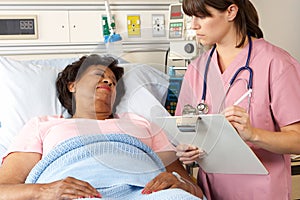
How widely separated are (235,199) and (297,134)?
35cm

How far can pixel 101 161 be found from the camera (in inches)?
60.5

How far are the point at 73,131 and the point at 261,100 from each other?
755mm

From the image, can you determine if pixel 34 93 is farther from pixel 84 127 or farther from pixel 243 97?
pixel 243 97

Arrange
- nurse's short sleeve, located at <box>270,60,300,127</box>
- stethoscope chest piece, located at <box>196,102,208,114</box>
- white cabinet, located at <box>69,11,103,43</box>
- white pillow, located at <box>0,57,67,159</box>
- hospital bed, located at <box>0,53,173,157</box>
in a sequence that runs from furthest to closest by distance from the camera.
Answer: white cabinet, located at <box>69,11,103,43</box> → white pillow, located at <box>0,57,67,159</box> → hospital bed, located at <box>0,53,173,157</box> → stethoscope chest piece, located at <box>196,102,208,114</box> → nurse's short sleeve, located at <box>270,60,300,127</box>

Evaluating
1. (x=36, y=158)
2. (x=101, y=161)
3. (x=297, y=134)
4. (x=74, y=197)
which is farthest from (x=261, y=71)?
(x=36, y=158)

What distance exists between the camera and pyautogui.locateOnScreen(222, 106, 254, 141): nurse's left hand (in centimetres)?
134

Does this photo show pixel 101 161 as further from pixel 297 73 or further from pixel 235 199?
pixel 297 73

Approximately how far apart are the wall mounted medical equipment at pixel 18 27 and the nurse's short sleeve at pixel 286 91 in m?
1.41

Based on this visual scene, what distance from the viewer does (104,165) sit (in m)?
1.53

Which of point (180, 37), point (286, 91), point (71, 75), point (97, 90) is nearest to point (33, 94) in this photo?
point (71, 75)

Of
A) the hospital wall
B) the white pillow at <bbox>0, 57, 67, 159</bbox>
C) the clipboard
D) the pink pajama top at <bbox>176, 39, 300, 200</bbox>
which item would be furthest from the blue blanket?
the hospital wall

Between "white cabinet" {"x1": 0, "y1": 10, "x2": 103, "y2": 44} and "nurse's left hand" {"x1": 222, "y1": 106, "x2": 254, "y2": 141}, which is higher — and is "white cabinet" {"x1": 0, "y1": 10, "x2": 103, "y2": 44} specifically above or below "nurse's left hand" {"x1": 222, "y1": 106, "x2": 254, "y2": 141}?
above

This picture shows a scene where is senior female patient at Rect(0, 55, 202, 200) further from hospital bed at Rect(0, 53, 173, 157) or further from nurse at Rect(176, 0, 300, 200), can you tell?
nurse at Rect(176, 0, 300, 200)

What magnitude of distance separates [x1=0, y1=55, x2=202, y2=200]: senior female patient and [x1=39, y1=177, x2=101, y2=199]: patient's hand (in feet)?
0.20
